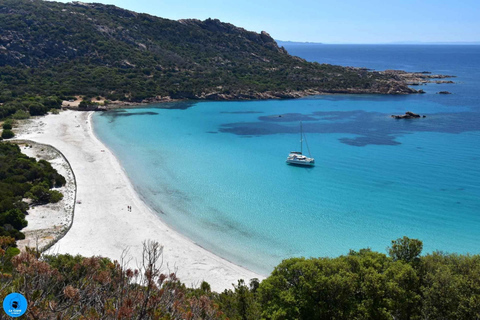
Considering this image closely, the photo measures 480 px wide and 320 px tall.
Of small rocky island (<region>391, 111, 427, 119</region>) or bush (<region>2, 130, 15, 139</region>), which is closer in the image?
bush (<region>2, 130, 15, 139</region>)

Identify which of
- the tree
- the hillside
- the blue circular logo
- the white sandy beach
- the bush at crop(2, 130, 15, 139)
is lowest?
the white sandy beach

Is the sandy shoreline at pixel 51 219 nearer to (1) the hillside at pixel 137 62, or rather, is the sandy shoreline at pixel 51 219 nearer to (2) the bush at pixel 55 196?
(2) the bush at pixel 55 196

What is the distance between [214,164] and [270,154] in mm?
7636

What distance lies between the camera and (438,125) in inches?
2121

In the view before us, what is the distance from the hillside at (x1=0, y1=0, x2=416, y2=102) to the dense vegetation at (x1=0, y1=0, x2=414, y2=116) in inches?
8.6

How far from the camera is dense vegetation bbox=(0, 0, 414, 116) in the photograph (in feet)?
240

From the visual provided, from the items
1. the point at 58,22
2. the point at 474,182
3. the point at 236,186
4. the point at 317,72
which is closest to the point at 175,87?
the point at 58,22

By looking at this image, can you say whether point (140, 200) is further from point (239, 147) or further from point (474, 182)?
point (474, 182)

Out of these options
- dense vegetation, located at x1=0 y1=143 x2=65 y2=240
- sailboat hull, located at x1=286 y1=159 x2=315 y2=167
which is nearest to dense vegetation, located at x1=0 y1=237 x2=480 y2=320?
dense vegetation, located at x1=0 y1=143 x2=65 y2=240

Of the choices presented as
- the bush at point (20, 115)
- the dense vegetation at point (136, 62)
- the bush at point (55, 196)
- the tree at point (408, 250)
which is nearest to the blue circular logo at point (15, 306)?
the tree at point (408, 250)

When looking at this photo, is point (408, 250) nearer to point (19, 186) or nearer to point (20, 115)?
point (19, 186)

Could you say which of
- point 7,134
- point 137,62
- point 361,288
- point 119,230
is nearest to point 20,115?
point 7,134

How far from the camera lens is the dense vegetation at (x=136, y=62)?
73062 mm

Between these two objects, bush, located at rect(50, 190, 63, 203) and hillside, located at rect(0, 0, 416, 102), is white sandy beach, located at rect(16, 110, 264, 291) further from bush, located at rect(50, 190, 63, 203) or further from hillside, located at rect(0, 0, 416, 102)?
hillside, located at rect(0, 0, 416, 102)
